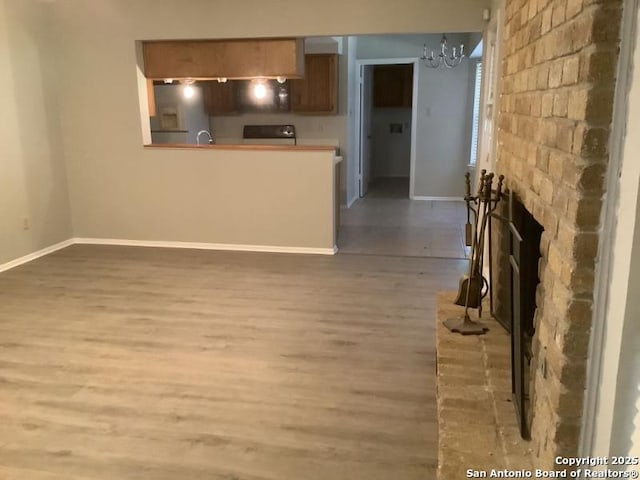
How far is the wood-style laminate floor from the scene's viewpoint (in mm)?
2211

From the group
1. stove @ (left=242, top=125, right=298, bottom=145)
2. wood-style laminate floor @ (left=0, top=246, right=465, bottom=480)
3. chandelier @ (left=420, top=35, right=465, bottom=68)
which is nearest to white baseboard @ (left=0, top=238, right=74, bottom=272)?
wood-style laminate floor @ (left=0, top=246, right=465, bottom=480)

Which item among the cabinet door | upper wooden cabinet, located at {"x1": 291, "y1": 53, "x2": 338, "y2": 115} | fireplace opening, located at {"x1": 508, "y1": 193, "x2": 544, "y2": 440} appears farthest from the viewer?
the cabinet door

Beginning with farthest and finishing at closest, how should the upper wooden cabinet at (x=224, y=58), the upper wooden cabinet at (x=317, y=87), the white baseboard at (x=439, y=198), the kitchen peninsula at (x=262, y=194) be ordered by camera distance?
the white baseboard at (x=439, y=198), the upper wooden cabinet at (x=317, y=87), the kitchen peninsula at (x=262, y=194), the upper wooden cabinet at (x=224, y=58)

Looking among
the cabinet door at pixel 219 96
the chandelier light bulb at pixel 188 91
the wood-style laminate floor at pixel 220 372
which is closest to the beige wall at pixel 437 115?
the cabinet door at pixel 219 96

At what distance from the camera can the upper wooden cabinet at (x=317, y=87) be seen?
23.3 feet

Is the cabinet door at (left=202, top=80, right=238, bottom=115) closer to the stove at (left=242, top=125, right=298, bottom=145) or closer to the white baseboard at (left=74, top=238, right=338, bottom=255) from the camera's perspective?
the stove at (left=242, top=125, right=298, bottom=145)

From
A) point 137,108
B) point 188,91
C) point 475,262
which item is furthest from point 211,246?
point 475,262

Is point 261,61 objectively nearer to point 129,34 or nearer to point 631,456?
point 129,34

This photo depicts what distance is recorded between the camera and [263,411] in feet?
8.34

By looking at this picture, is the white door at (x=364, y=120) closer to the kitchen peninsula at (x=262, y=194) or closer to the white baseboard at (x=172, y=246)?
the kitchen peninsula at (x=262, y=194)

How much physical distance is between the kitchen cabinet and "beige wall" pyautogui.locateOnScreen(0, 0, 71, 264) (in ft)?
20.9

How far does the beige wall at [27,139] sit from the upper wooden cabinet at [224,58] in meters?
1.03

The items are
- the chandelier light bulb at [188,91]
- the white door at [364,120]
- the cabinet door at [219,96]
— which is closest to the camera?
the chandelier light bulb at [188,91]

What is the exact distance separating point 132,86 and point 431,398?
431 centimetres
